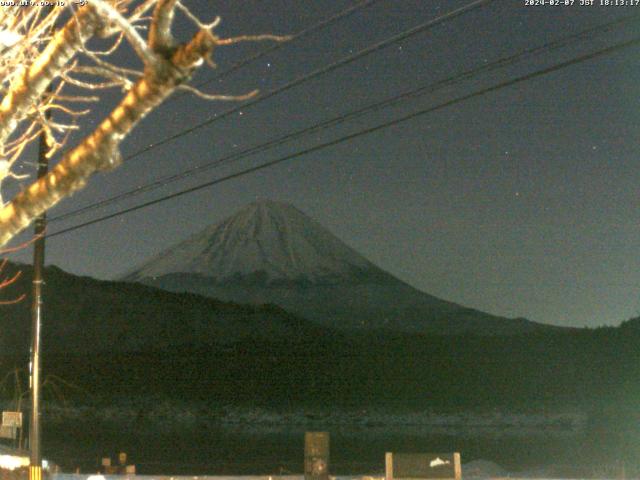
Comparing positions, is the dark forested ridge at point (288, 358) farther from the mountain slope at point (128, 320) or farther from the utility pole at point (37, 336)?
the utility pole at point (37, 336)

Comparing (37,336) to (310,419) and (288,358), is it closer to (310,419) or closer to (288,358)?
(310,419)

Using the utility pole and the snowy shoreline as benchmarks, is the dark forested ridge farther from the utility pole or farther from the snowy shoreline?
the utility pole

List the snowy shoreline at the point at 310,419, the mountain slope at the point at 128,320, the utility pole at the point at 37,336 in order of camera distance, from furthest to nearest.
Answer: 1. the mountain slope at the point at 128,320
2. the snowy shoreline at the point at 310,419
3. the utility pole at the point at 37,336

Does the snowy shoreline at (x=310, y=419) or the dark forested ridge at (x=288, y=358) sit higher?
the dark forested ridge at (x=288, y=358)

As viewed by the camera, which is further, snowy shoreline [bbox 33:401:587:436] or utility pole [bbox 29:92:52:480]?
snowy shoreline [bbox 33:401:587:436]

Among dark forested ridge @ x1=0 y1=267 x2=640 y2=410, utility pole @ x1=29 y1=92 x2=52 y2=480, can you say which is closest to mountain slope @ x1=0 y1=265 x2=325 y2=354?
dark forested ridge @ x1=0 y1=267 x2=640 y2=410

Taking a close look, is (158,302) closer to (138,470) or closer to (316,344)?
(316,344)

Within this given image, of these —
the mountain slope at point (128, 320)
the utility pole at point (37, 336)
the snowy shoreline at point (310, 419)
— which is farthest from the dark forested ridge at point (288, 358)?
the utility pole at point (37, 336)

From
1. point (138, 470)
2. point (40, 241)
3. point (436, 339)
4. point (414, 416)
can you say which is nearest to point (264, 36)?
point (40, 241)

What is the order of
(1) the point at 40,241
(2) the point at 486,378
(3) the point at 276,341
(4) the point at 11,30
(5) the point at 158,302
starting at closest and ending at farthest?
1. (4) the point at 11,30
2. (1) the point at 40,241
3. (2) the point at 486,378
4. (3) the point at 276,341
5. (5) the point at 158,302
